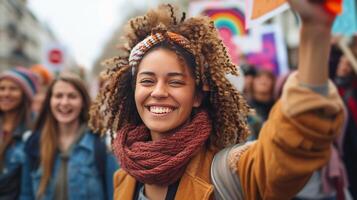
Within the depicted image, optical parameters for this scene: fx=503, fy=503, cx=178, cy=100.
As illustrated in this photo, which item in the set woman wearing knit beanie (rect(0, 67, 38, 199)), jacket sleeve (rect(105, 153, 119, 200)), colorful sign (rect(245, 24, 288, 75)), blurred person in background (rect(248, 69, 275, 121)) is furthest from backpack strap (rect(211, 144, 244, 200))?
colorful sign (rect(245, 24, 288, 75))

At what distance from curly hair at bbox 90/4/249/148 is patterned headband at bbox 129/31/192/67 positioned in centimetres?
3

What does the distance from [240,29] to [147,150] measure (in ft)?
15.2

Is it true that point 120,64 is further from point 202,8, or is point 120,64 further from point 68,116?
point 202,8

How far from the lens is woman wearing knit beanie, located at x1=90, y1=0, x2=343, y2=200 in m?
1.77

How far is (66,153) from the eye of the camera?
365cm

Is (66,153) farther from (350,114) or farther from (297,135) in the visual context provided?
(297,135)

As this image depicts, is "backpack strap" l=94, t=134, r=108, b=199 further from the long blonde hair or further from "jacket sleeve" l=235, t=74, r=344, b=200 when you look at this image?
"jacket sleeve" l=235, t=74, r=344, b=200

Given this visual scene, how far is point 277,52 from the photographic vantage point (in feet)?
21.1

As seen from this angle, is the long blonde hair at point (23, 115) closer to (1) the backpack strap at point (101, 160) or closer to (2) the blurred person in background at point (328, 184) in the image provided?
(1) the backpack strap at point (101, 160)

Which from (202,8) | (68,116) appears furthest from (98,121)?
(202,8)

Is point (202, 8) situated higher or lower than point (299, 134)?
higher

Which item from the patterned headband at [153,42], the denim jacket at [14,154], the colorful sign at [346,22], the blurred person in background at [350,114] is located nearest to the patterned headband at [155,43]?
the patterned headband at [153,42]

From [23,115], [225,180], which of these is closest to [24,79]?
[23,115]

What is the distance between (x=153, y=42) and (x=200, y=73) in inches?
9.4
